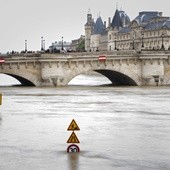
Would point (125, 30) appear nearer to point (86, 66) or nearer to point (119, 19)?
point (119, 19)

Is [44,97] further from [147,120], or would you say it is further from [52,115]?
[147,120]

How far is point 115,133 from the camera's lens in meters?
26.3

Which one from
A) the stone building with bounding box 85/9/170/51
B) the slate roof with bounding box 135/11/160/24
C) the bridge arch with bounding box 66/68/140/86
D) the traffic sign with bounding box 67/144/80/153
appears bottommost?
the traffic sign with bounding box 67/144/80/153

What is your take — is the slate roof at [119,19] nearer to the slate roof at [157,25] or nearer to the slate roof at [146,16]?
the slate roof at [146,16]

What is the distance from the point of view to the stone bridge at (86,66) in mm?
59906

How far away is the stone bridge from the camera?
59.9 meters

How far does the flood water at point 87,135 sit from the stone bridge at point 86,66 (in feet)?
58.7

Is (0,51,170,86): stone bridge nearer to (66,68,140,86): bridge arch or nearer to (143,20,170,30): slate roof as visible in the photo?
(66,68,140,86): bridge arch

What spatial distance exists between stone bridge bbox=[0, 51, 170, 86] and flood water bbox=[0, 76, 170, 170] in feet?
58.7

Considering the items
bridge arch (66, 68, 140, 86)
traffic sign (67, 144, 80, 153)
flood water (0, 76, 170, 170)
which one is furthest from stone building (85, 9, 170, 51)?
traffic sign (67, 144, 80, 153)

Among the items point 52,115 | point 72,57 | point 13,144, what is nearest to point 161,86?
point 72,57

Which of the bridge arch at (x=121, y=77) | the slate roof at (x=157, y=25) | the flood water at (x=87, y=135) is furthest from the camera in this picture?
the slate roof at (x=157, y=25)

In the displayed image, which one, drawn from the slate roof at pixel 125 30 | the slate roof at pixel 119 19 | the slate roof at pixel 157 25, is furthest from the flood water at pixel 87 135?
the slate roof at pixel 119 19

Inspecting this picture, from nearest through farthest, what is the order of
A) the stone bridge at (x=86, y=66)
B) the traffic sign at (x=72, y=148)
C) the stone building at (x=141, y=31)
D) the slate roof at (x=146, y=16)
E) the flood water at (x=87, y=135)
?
the flood water at (x=87, y=135) → the traffic sign at (x=72, y=148) → the stone bridge at (x=86, y=66) → the stone building at (x=141, y=31) → the slate roof at (x=146, y=16)
